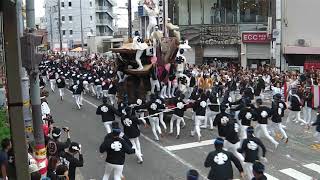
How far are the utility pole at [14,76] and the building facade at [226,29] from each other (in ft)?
106

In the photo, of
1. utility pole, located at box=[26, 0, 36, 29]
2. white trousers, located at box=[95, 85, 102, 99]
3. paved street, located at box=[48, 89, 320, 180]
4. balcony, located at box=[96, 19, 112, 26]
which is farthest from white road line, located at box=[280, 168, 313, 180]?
balcony, located at box=[96, 19, 112, 26]

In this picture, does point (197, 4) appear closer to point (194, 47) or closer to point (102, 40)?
point (194, 47)

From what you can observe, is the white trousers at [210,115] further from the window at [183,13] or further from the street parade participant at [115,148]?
the window at [183,13]

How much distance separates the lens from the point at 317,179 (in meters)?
12.2

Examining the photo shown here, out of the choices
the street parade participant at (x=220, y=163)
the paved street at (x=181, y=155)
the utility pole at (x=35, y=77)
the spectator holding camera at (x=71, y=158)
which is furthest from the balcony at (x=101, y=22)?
the street parade participant at (x=220, y=163)

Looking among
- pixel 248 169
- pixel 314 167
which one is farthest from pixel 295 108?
pixel 248 169

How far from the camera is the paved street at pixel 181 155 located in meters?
12.8

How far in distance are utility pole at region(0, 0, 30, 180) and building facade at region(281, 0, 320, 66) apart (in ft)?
95.7

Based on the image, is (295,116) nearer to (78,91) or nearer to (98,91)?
(78,91)

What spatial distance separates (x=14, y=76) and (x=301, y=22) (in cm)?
3034

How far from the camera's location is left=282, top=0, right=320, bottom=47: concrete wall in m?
32.7

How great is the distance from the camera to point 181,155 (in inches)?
578

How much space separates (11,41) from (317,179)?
906 centimetres

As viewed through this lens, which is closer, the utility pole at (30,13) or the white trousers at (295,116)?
the utility pole at (30,13)
